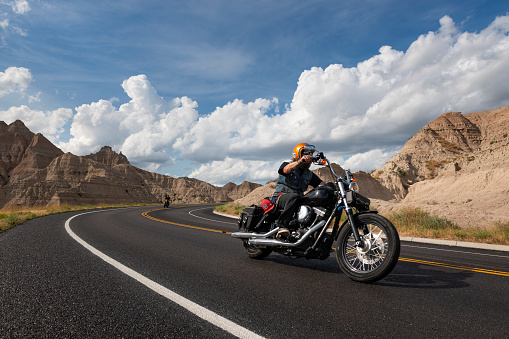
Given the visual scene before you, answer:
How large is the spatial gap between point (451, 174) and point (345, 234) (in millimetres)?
50726

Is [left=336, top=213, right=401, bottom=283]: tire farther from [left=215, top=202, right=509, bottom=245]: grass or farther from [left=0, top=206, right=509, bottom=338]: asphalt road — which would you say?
[left=215, top=202, right=509, bottom=245]: grass

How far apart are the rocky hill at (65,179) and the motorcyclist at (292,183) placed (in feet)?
230

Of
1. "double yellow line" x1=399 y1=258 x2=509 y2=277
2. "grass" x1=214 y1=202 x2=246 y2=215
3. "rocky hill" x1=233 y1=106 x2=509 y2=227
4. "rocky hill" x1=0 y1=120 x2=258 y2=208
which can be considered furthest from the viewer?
"rocky hill" x1=0 y1=120 x2=258 y2=208

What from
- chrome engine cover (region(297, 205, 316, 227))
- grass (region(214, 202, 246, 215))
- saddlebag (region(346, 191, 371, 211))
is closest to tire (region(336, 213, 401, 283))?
saddlebag (region(346, 191, 371, 211))

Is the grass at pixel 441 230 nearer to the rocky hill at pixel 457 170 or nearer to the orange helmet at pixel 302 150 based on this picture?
the rocky hill at pixel 457 170

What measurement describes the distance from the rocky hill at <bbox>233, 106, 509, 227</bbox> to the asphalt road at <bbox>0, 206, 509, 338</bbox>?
13387mm

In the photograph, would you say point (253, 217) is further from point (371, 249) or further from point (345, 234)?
point (371, 249)

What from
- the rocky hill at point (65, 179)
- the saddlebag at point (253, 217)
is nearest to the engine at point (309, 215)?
the saddlebag at point (253, 217)

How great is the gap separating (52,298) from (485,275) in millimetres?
6555

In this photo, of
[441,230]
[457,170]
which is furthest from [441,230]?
[457,170]

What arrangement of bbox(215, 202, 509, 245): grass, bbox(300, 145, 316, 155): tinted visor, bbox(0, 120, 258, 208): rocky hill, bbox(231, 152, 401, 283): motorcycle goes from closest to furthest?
bbox(231, 152, 401, 283): motorcycle, bbox(300, 145, 316, 155): tinted visor, bbox(215, 202, 509, 245): grass, bbox(0, 120, 258, 208): rocky hill

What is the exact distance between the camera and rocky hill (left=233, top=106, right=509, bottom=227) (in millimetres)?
20781

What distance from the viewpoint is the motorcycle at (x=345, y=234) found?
13.4ft

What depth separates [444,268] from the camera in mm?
5625
